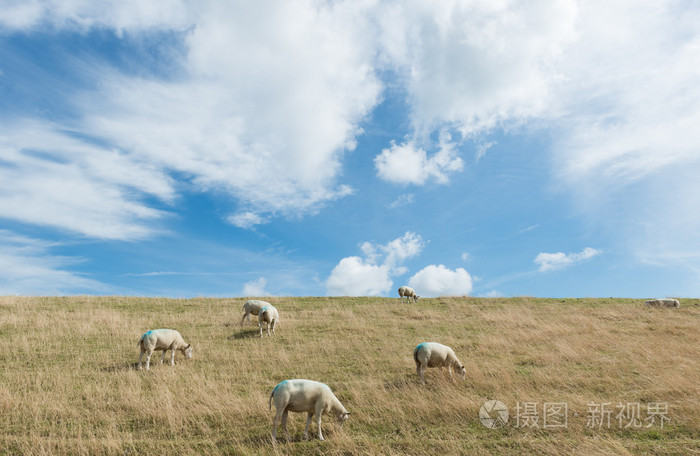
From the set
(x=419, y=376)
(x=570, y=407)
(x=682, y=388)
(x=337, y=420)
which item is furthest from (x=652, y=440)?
(x=337, y=420)

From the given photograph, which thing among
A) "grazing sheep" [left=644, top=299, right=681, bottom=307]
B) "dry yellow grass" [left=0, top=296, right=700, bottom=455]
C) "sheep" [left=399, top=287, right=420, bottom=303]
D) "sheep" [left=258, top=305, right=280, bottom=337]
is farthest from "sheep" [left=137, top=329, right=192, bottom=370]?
"grazing sheep" [left=644, top=299, right=681, bottom=307]

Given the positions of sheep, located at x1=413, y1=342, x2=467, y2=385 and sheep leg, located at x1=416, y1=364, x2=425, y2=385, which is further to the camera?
sheep, located at x1=413, y1=342, x2=467, y2=385

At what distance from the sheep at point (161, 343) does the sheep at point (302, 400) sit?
8.98m

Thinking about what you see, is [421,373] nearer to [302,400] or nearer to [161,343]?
[302,400]

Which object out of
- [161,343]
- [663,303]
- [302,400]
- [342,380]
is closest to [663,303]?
[663,303]

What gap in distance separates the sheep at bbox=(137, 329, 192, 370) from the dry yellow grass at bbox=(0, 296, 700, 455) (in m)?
0.58

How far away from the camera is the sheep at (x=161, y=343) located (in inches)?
640

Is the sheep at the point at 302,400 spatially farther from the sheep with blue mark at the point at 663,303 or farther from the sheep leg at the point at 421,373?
the sheep with blue mark at the point at 663,303

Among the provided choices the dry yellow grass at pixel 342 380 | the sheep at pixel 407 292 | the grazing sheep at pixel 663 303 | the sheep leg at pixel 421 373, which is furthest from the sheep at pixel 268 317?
the grazing sheep at pixel 663 303

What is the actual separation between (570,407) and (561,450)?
2.90m

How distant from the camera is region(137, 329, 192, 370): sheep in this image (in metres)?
16.2

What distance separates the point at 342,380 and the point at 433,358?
3.43 metres

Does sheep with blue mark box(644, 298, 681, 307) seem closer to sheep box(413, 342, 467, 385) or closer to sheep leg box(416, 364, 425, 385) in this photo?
sheep box(413, 342, 467, 385)

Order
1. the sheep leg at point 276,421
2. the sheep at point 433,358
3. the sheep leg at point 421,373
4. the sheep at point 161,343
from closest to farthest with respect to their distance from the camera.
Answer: the sheep leg at point 276,421 → the sheep leg at point 421,373 → the sheep at point 433,358 → the sheep at point 161,343
